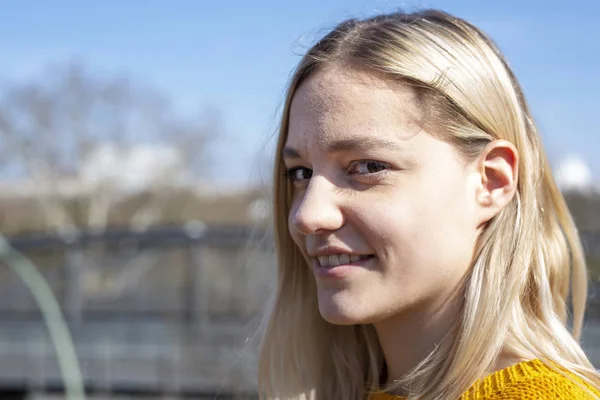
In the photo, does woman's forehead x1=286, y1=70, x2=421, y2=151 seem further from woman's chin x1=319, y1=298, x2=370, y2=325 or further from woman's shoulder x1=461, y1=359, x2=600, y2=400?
woman's shoulder x1=461, y1=359, x2=600, y2=400

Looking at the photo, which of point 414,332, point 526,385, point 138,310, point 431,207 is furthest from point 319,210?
point 138,310

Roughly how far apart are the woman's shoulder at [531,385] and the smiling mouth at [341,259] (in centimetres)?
31

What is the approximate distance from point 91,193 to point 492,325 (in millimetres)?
35805

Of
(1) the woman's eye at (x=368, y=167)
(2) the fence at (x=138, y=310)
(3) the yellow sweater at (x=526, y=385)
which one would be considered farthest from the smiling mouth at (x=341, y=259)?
(2) the fence at (x=138, y=310)

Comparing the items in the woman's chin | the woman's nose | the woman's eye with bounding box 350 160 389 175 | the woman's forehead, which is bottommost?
the woman's chin

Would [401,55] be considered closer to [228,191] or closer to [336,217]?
[336,217]

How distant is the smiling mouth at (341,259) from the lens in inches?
64.7

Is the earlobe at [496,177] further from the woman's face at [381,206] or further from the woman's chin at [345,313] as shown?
the woman's chin at [345,313]

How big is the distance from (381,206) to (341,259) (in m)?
0.13

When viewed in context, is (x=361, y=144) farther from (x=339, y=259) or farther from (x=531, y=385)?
(x=531, y=385)

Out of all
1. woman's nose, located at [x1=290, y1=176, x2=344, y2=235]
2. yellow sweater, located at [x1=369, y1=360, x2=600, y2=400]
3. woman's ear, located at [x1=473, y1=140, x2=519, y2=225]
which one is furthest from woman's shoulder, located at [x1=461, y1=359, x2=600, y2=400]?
woman's nose, located at [x1=290, y1=176, x2=344, y2=235]

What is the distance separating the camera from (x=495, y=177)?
66.6 inches

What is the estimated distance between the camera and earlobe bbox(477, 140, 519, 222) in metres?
1.68

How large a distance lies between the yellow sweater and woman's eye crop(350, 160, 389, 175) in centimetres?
42
